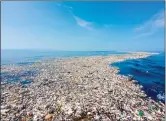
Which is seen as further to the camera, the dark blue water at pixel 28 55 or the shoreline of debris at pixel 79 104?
the dark blue water at pixel 28 55

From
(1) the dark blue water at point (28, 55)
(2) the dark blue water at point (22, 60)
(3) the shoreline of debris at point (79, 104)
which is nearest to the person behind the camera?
(3) the shoreline of debris at point (79, 104)

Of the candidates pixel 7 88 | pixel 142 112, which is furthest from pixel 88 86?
pixel 7 88

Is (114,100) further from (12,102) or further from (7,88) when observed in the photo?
(7,88)

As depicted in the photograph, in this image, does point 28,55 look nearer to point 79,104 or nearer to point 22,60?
point 22,60

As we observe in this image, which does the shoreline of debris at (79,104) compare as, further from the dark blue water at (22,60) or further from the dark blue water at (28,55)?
the dark blue water at (28,55)

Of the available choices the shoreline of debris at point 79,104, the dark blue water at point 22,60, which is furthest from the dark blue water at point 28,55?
the shoreline of debris at point 79,104

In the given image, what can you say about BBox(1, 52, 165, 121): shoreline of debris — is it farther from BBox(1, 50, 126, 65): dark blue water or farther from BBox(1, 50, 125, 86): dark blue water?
BBox(1, 50, 126, 65): dark blue water

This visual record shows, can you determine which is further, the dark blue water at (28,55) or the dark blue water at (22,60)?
the dark blue water at (28,55)

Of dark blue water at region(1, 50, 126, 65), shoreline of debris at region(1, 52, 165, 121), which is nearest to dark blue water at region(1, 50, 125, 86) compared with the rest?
dark blue water at region(1, 50, 126, 65)

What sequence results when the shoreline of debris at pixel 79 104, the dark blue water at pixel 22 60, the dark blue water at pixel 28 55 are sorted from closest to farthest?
the shoreline of debris at pixel 79 104
the dark blue water at pixel 22 60
the dark blue water at pixel 28 55

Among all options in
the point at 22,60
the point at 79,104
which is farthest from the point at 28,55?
the point at 79,104

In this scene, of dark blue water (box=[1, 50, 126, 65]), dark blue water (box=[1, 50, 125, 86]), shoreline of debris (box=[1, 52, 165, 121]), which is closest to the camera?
shoreline of debris (box=[1, 52, 165, 121])
